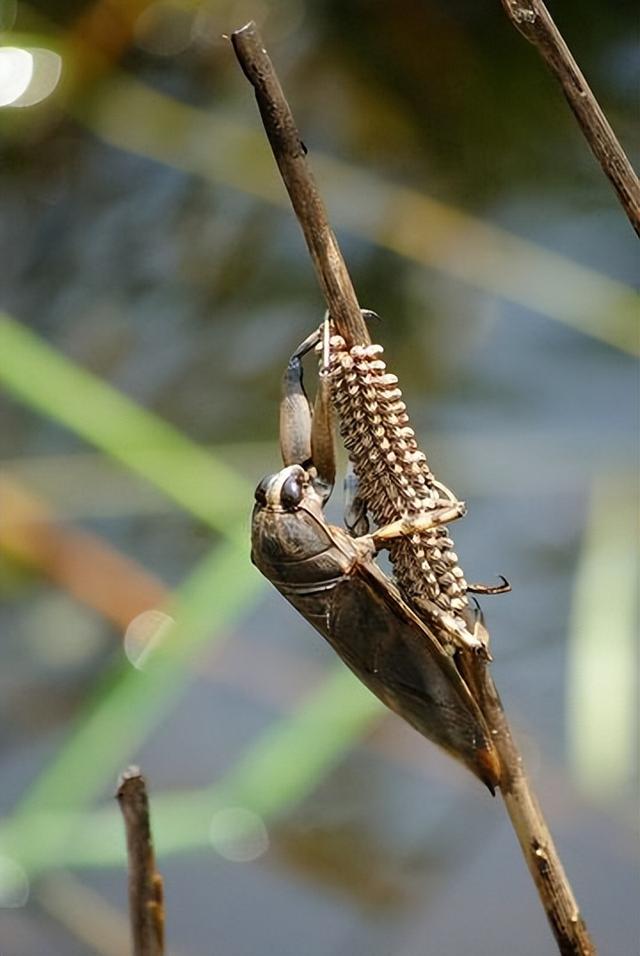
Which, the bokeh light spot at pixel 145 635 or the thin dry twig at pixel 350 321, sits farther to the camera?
the bokeh light spot at pixel 145 635

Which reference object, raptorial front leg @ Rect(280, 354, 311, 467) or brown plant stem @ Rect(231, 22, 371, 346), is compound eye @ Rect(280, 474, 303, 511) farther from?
brown plant stem @ Rect(231, 22, 371, 346)

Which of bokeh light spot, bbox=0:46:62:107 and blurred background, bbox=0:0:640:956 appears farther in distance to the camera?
bokeh light spot, bbox=0:46:62:107

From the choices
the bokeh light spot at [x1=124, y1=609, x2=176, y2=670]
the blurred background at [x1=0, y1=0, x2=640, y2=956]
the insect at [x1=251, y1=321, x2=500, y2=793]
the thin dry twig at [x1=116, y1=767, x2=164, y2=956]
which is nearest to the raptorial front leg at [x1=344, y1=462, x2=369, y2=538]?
the insect at [x1=251, y1=321, x2=500, y2=793]

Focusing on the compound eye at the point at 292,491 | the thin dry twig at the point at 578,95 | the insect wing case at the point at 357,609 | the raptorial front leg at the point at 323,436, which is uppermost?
the thin dry twig at the point at 578,95

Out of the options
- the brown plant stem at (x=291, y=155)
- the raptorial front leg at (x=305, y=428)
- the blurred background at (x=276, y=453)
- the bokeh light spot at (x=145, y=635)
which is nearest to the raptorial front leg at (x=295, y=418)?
the raptorial front leg at (x=305, y=428)

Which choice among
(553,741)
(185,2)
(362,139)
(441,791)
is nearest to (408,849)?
(441,791)

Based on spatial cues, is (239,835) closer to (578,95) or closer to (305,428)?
(305,428)

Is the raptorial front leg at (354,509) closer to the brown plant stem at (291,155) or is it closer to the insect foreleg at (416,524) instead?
the insect foreleg at (416,524)
